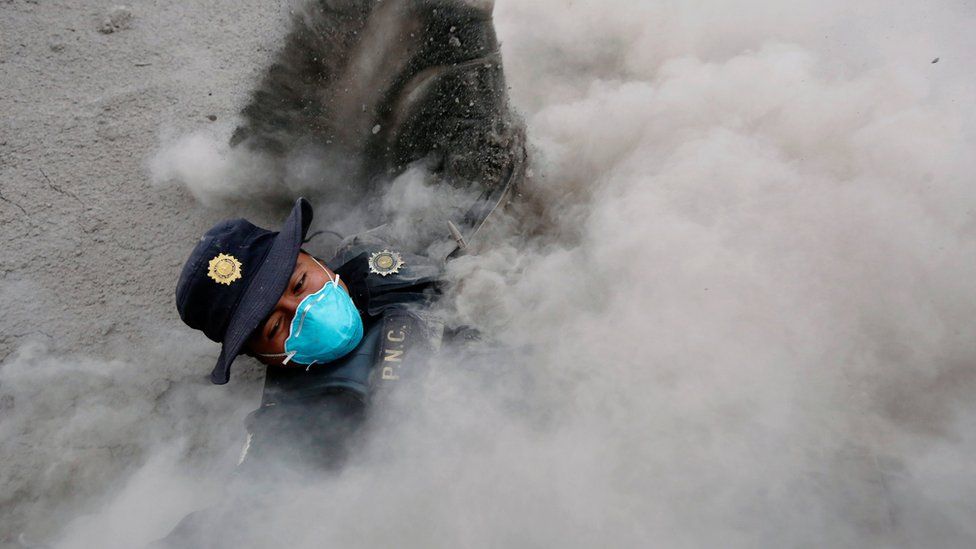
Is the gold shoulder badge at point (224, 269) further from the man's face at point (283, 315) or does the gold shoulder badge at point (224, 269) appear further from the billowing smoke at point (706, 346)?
the billowing smoke at point (706, 346)

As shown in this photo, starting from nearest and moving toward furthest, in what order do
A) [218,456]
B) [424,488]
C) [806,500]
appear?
[806,500], [424,488], [218,456]

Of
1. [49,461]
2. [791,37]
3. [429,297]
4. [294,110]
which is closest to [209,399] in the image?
[49,461]

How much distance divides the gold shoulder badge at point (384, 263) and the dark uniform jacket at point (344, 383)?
1cm

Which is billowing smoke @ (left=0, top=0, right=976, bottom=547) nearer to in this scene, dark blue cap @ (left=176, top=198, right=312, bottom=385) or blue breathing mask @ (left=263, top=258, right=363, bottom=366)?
blue breathing mask @ (left=263, top=258, right=363, bottom=366)

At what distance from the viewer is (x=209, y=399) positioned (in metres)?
2.49

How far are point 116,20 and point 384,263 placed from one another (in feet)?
6.11

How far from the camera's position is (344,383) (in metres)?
2.09

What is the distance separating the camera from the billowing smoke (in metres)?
1.73

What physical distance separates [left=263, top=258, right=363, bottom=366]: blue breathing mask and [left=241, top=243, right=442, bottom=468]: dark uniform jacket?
0.07 meters

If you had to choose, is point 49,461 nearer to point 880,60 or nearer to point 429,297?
point 429,297

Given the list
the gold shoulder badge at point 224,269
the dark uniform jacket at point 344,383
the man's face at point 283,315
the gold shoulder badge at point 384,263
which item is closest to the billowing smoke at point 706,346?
the dark uniform jacket at point 344,383

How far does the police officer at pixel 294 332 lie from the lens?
1.97 m

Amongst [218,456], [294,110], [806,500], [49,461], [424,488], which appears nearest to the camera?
[806,500]

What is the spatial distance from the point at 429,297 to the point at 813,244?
145 centimetres
